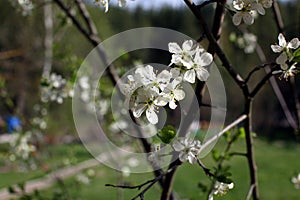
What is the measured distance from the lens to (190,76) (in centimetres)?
65

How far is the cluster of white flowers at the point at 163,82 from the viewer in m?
0.63

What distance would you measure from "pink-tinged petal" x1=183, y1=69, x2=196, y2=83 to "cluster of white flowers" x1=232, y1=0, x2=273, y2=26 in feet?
0.40

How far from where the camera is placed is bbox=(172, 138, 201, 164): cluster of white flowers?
728mm

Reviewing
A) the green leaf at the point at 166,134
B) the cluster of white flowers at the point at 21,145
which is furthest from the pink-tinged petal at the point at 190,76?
the cluster of white flowers at the point at 21,145

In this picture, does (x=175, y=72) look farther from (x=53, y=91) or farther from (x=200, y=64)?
(x=53, y=91)

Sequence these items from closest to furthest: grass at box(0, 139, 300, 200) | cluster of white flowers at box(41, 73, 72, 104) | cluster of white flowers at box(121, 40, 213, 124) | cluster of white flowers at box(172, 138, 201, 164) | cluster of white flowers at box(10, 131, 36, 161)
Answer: cluster of white flowers at box(121, 40, 213, 124) → cluster of white flowers at box(172, 138, 201, 164) → cluster of white flowers at box(41, 73, 72, 104) → cluster of white flowers at box(10, 131, 36, 161) → grass at box(0, 139, 300, 200)

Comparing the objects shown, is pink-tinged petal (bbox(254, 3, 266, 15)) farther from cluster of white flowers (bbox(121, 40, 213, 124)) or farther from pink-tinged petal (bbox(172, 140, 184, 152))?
pink-tinged petal (bbox(172, 140, 184, 152))

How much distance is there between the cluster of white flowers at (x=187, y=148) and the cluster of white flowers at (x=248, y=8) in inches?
8.5

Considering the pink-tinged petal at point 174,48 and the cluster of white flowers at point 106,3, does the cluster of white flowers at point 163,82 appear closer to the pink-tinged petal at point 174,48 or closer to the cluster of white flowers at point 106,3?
the pink-tinged petal at point 174,48

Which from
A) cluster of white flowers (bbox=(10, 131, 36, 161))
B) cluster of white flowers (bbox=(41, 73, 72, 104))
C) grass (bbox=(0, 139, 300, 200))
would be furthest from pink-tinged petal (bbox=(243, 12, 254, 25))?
grass (bbox=(0, 139, 300, 200))

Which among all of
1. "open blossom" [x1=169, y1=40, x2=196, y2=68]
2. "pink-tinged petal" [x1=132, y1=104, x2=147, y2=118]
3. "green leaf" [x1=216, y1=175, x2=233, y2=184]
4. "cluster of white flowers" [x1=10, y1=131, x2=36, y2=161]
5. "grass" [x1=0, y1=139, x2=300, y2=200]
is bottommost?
"grass" [x1=0, y1=139, x2=300, y2=200]

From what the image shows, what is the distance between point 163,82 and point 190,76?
45mm

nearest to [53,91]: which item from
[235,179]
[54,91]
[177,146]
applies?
[54,91]

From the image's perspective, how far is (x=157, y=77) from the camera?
24.8 inches
